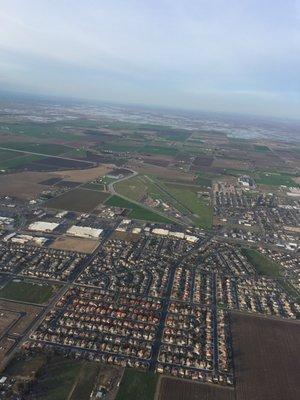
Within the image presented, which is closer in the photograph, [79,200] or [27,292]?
[27,292]

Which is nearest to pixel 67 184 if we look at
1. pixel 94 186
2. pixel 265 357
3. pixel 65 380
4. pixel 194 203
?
pixel 94 186

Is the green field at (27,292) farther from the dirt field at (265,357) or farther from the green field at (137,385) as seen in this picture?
the dirt field at (265,357)

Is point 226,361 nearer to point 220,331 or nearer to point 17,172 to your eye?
point 220,331

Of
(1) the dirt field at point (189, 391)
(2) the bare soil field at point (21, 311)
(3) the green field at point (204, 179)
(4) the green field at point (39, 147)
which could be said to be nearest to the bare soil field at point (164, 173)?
(3) the green field at point (204, 179)

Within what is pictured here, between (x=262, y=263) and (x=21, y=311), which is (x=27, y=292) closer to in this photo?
(x=21, y=311)

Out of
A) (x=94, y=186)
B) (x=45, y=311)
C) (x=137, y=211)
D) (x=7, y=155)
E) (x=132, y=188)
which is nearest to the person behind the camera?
(x=45, y=311)

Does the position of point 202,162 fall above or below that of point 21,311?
below

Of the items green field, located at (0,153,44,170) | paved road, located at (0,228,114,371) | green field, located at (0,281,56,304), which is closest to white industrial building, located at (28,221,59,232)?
paved road, located at (0,228,114,371)
